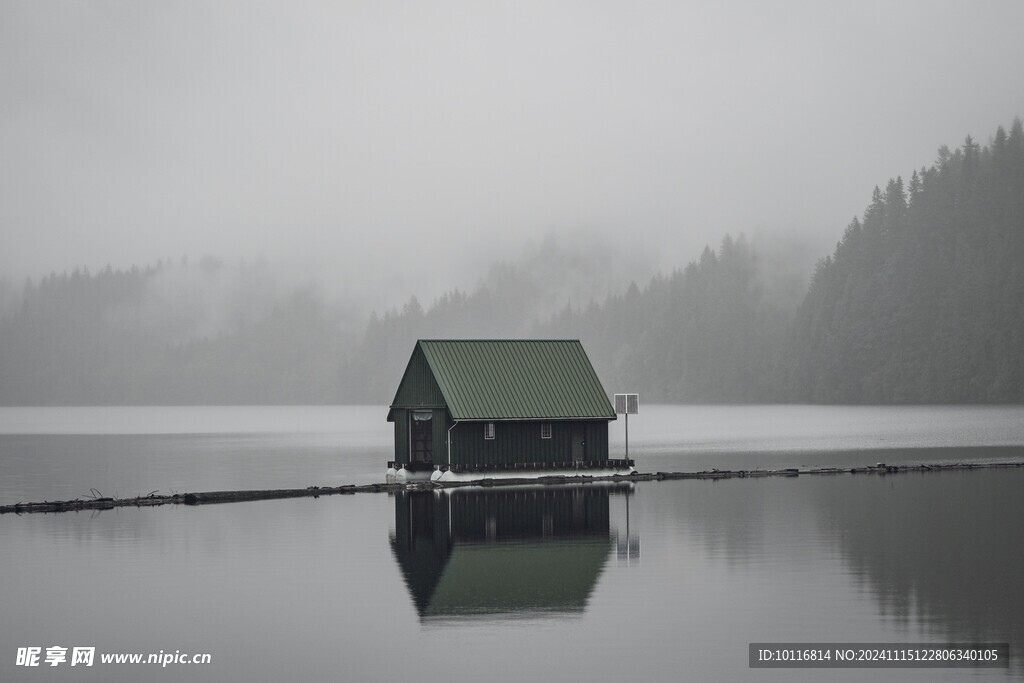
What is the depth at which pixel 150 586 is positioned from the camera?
31.7 metres

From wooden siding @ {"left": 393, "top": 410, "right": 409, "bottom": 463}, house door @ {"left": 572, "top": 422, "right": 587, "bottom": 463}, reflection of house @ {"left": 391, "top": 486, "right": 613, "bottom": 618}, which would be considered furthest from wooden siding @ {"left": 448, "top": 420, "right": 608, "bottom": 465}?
reflection of house @ {"left": 391, "top": 486, "right": 613, "bottom": 618}

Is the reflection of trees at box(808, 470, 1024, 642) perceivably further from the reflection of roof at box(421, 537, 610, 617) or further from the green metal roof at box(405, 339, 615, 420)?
the green metal roof at box(405, 339, 615, 420)

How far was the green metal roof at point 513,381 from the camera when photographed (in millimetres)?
57656

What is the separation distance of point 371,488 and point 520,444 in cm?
696

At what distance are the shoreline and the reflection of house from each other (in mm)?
2547

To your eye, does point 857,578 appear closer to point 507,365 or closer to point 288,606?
point 288,606

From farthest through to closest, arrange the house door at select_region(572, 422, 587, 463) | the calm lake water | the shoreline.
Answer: the house door at select_region(572, 422, 587, 463), the shoreline, the calm lake water

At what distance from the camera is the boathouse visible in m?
57.7

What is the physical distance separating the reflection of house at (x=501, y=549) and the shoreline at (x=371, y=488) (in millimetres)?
2547

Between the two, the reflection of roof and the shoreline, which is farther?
the shoreline

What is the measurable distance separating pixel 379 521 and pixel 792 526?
14.1 m

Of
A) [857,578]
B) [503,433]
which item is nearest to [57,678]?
[857,578]

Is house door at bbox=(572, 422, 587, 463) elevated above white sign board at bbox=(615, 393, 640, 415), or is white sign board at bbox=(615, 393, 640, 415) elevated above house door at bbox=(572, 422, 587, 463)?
white sign board at bbox=(615, 393, 640, 415)

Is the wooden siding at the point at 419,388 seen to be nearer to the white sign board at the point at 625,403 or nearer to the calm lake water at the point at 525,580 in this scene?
the calm lake water at the point at 525,580
